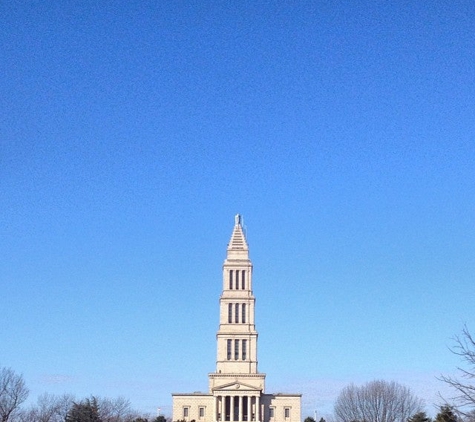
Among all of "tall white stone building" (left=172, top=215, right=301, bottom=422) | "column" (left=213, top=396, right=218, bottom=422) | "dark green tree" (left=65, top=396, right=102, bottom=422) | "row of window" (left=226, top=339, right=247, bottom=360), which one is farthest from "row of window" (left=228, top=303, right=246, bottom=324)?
"dark green tree" (left=65, top=396, right=102, bottom=422)

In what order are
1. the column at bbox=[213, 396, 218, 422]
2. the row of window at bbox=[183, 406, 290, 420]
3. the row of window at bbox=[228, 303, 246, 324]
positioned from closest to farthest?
the column at bbox=[213, 396, 218, 422] → the row of window at bbox=[183, 406, 290, 420] → the row of window at bbox=[228, 303, 246, 324]

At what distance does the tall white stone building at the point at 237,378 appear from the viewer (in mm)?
111938

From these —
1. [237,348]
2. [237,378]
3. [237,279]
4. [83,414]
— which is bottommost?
[83,414]

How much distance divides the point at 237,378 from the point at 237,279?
54.2ft

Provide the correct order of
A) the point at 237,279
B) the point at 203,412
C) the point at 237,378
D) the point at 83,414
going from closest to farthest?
the point at 83,414
the point at 237,378
the point at 203,412
the point at 237,279

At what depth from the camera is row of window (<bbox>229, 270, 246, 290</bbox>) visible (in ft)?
395

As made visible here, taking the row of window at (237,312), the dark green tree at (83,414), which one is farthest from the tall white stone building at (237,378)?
the dark green tree at (83,414)

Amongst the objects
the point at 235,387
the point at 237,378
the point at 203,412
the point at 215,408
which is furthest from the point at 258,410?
the point at 203,412

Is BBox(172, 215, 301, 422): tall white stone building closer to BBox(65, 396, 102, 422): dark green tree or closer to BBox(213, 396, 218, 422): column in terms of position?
BBox(213, 396, 218, 422): column

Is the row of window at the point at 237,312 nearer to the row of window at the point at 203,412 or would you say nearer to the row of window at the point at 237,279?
the row of window at the point at 237,279

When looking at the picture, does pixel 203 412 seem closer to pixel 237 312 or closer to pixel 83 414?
pixel 237 312

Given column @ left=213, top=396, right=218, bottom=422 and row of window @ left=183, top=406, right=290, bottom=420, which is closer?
column @ left=213, top=396, right=218, bottom=422

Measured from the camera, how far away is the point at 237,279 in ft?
396

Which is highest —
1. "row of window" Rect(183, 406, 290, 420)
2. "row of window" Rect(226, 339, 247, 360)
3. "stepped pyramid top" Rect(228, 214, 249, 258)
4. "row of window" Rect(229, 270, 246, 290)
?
"stepped pyramid top" Rect(228, 214, 249, 258)
